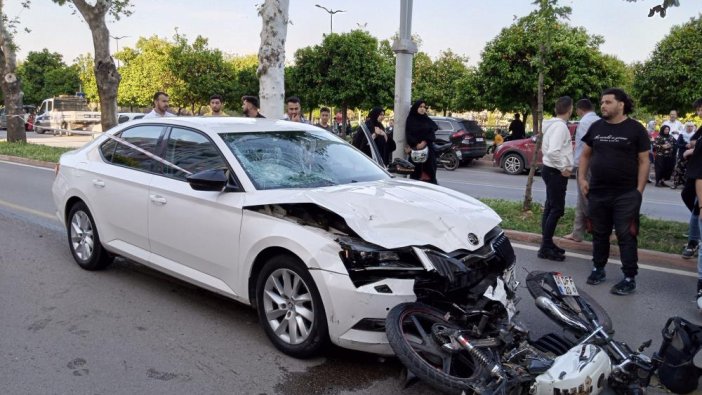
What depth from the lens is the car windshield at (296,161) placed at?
437 cm

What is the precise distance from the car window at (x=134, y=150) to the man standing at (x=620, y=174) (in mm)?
3943

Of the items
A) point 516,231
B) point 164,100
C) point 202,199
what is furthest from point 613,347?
point 164,100

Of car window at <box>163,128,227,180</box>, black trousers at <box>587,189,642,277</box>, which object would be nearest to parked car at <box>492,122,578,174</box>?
black trousers at <box>587,189,642,277</box>

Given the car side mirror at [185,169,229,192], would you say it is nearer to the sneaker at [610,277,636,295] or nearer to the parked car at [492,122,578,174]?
the sneaker at [610,277,636,295]

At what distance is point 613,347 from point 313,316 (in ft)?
5.70

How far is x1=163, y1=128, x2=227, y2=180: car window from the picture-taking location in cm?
452

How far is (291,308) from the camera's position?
3.81 m

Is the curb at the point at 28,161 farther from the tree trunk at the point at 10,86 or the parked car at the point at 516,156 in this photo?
the parked car at the point at 516,156

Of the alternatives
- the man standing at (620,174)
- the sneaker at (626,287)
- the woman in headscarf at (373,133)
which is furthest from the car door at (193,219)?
the woman in headscarf at (373,133)

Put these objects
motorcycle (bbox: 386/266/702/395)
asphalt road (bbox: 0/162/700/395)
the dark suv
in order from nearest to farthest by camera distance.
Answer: motorcycle (bbox: 386/266/702/395), asphalt road (bbox: 0/162/700/395), the dark suv

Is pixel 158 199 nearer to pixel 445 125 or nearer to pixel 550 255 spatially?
pixel 550 255

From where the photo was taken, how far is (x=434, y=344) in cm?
327

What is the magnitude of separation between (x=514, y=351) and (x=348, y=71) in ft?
91.9

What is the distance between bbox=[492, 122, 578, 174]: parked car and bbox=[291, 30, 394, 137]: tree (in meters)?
13.9
